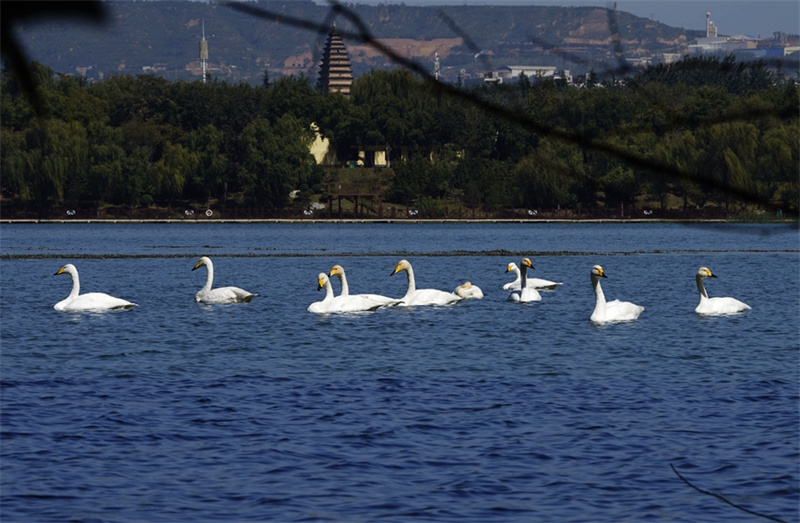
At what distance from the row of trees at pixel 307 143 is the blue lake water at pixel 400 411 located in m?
70.1

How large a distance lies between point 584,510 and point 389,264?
51354mm

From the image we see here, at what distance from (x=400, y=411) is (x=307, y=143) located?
118 m

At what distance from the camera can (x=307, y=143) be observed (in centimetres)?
13350

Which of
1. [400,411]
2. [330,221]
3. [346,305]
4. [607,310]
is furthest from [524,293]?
[330,221]

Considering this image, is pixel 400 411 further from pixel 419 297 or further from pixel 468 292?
pixel 468 292

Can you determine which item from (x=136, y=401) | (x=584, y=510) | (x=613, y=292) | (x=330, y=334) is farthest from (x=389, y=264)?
(x=584, y=510)

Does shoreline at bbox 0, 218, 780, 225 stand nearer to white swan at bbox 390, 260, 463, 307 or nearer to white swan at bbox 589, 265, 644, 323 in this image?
white swan at bbox 390, 260, 463, 307

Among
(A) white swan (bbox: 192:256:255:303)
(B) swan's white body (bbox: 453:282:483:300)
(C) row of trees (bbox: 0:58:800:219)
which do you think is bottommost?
(A) white swan (bbox: 192:256:255:303)

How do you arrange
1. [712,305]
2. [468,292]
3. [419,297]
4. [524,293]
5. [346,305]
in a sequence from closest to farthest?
[346,305]
[712,305]
[419,297]
[524,293]
[468,292]

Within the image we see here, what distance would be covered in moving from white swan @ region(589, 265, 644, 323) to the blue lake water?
21.3 inches

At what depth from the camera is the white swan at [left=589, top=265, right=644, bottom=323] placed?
3125 centimetres

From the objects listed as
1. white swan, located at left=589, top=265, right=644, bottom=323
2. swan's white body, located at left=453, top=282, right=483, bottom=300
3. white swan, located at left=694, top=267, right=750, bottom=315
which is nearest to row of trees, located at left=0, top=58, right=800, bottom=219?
swan's white body, located at left=453, top=282, right=483, bottom=300

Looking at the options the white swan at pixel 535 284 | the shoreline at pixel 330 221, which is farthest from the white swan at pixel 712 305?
the shoreline at pixel 330 221

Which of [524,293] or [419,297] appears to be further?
[524,293]
